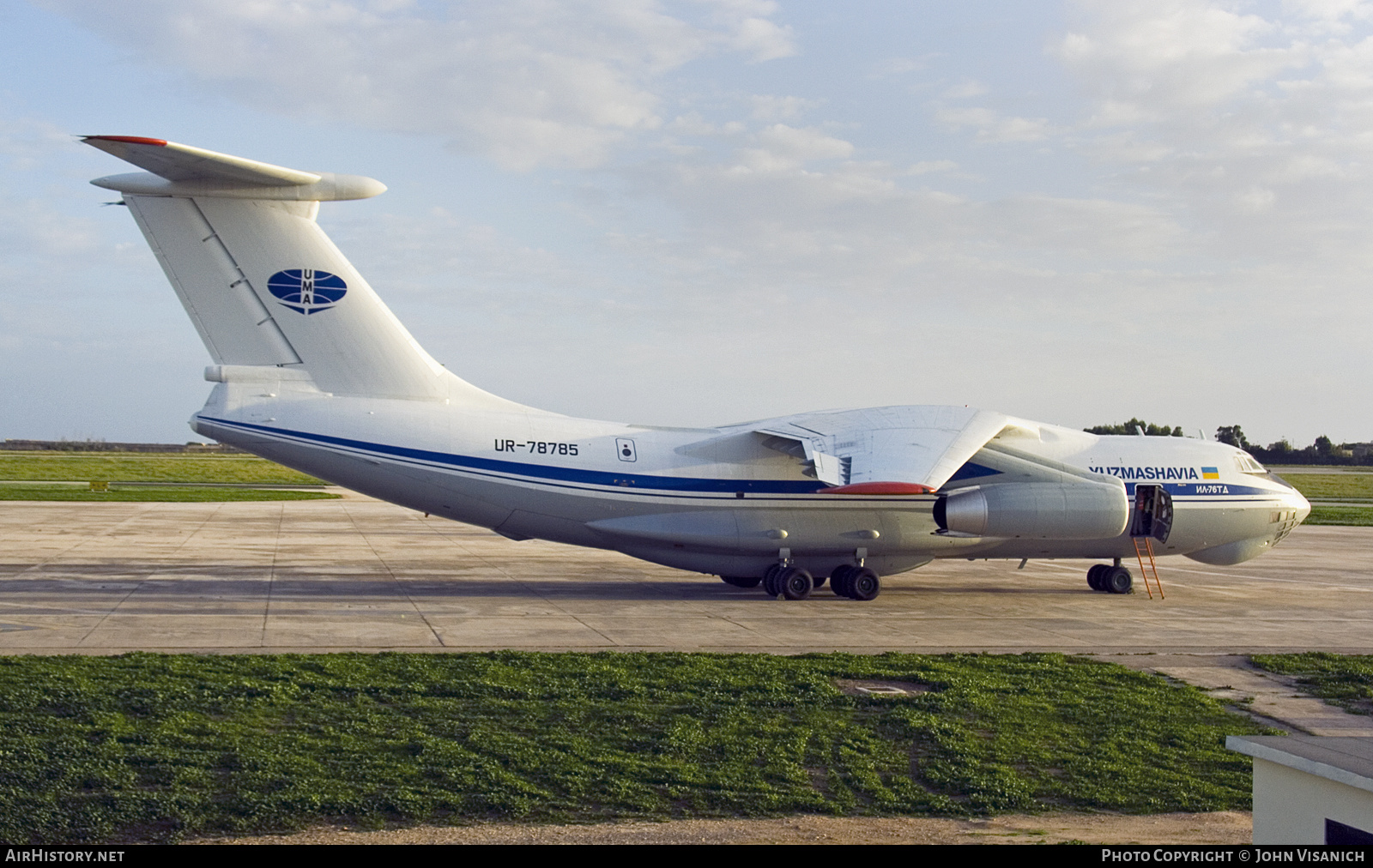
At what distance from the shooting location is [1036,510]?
16.1m

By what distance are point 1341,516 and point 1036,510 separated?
31544mm

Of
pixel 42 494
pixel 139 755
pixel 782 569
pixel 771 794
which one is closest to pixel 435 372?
pixel 782 569

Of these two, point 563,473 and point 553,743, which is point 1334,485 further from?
point 553,743

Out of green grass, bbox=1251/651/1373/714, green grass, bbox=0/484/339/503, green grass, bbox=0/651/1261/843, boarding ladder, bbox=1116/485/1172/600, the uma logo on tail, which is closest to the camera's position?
green grass, bbox=0/651/1261/843

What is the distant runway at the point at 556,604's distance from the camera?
1220 centimetres

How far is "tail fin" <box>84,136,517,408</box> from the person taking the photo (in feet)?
45.9

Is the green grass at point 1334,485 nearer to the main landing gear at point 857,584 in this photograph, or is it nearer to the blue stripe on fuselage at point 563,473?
the main landing gear at point 857,584

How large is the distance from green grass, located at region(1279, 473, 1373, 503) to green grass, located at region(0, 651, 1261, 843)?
49570 millimetres

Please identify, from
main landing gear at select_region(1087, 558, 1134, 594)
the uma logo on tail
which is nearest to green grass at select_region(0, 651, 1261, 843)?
the uma logo on tail

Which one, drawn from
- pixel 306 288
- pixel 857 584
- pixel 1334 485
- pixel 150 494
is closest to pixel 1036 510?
pixel 857 584

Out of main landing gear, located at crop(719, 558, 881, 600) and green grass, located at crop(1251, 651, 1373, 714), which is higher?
main landing gear, located at crop(719, 558, 881, 600)

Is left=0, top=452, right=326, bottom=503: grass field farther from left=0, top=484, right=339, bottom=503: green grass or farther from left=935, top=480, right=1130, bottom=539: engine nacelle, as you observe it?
left=935, top=480, right=1130, bottom=539: engine nacelle

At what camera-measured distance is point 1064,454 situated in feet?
59.6

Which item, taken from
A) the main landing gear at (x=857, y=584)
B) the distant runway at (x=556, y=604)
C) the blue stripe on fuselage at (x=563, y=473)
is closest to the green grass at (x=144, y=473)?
the distant runway at (x=556, y=604)
